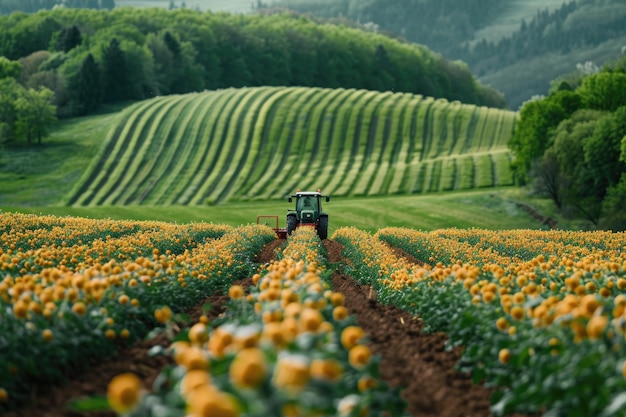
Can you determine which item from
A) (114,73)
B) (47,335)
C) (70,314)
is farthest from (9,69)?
(47,335)

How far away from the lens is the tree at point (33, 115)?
74.4 meters

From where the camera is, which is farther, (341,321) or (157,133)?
(157,133)

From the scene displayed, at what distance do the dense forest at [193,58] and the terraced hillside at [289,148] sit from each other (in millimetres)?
10057

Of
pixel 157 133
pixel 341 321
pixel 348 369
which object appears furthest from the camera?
pixel 157 133

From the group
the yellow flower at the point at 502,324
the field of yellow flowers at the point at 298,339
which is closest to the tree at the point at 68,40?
the field of yellow flowers at the point at 298,339

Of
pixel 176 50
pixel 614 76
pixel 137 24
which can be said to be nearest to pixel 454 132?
pixel 614 76

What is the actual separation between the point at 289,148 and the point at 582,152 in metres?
37.1

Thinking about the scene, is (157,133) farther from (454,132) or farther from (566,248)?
(566,248)

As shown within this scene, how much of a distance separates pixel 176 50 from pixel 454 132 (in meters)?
55.4

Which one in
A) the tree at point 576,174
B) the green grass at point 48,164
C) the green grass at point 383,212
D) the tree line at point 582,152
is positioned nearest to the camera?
the tree line at point 582,152

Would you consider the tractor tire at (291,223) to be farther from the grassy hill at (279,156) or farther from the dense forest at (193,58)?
the dense forest at (193,58)

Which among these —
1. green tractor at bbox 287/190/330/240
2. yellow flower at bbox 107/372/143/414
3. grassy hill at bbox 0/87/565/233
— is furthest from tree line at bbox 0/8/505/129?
yellow flower at bbox 107/372/143/414

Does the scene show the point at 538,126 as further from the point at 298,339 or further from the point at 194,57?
the point at 194,57

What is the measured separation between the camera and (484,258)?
19.0 m
